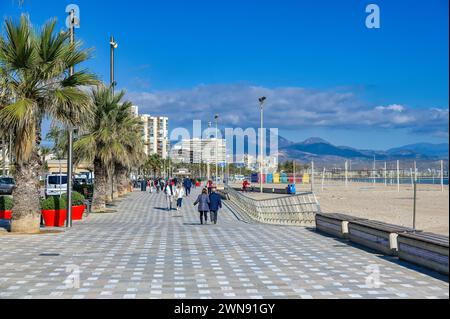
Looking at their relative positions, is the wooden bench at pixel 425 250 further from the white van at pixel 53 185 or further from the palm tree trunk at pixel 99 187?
the white van at pixel 53 185

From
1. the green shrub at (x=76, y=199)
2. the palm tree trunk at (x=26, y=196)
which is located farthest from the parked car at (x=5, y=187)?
the palm tree trunk at (x=26, y=196)

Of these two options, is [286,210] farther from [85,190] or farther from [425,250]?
[85,190]

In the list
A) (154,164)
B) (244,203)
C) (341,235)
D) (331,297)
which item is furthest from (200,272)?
(154,164)

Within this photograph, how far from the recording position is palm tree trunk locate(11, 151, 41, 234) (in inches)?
619

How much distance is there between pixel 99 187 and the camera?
1055 inches

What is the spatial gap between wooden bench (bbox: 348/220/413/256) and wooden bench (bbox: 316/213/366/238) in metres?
0.44

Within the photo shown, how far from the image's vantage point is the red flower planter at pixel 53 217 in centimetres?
1844

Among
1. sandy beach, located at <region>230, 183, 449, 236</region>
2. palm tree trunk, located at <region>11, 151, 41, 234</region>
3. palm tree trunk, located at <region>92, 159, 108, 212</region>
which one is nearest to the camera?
palm tree trunk, located at <region>11, 151, 41, 234</region>

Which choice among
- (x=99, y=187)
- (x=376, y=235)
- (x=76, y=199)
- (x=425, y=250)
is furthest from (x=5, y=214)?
(x=425, y=250)

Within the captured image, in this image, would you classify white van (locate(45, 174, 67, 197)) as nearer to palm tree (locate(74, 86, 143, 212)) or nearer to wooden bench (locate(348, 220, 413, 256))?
palm tree (locate(74, 86, 143, 212))

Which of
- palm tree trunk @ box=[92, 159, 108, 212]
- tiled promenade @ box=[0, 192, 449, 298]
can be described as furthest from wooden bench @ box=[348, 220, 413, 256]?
palm tree trunk @ box=[92, 159, 108, 212]

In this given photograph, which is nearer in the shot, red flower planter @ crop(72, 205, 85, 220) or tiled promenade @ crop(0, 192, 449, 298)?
tiled promenade @ crop(0, 192, 449, 298)

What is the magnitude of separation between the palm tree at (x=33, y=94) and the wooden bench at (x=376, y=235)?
7976mm

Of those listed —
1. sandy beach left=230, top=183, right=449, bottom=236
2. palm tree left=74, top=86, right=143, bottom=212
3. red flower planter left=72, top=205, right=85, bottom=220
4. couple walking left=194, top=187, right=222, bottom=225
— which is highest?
palm tree left=74, top=86, right=143, bottom=212
